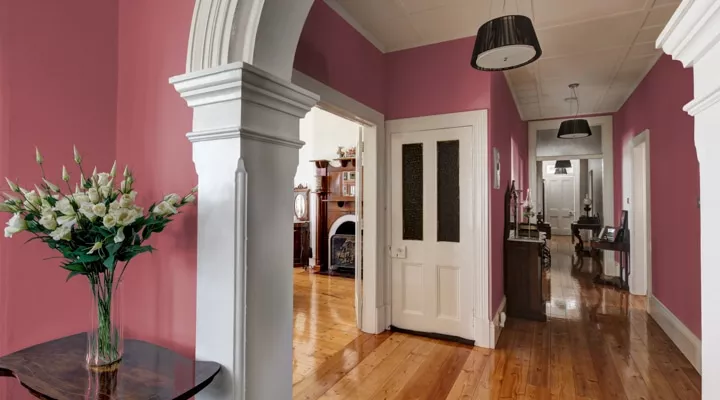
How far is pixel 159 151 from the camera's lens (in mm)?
1343

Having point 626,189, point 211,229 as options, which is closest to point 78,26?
point 211,229

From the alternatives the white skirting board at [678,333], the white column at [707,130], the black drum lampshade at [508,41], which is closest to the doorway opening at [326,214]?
the black drum lampshade at [508,41]

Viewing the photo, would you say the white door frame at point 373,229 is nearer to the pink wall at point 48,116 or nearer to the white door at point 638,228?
the pink wall at point 48,116

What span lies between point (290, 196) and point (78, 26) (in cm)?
112

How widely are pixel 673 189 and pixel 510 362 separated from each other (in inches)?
91.9

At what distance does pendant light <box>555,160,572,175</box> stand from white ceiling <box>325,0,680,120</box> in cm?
616

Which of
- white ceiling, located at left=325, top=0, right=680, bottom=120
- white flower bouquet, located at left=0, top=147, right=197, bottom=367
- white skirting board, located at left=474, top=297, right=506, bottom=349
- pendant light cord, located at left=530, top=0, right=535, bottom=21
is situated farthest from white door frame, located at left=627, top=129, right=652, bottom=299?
white flower bouquet, located at left=0, top=147, right=197, bottom=367

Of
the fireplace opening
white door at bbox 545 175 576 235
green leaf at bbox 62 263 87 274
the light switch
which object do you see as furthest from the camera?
white door at bbox 545 175 576 235

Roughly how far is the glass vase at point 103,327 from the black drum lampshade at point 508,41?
2198mm

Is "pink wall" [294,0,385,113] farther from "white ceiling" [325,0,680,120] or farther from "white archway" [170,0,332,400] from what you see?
"white archway" [170,0,332,400]

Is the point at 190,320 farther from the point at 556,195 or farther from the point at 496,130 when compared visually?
the point at 556,195

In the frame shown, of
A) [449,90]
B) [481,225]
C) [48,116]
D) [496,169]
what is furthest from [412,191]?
[48,116]

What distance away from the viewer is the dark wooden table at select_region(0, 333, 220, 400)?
94 centimetres

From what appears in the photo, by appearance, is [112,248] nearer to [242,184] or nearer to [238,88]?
[242,184]
